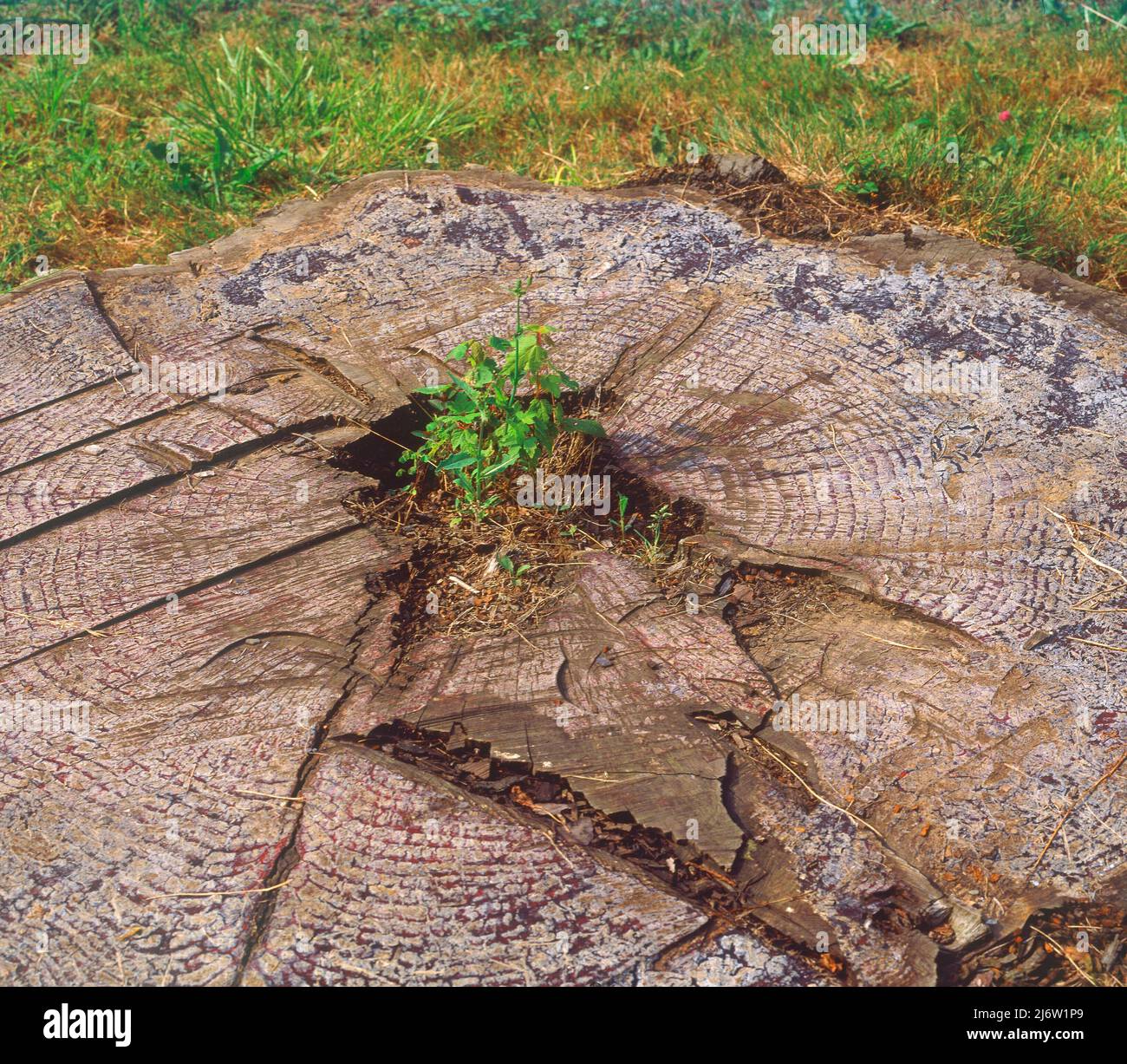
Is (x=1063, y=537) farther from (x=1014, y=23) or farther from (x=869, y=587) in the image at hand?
(x=1014, y=23)

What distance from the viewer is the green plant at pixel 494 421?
2588mm

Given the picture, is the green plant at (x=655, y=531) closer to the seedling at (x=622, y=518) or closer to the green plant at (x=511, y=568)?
the seedling at (x=622, y=518)

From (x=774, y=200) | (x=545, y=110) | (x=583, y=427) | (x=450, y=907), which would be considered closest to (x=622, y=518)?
(x=583, y=427)

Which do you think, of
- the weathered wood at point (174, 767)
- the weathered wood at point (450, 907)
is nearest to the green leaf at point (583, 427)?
the weathered wood at point (174, 767)

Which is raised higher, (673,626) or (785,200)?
(785,200)

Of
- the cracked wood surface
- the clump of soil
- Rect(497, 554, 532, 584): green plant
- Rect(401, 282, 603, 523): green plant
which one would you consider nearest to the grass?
the clump of soil

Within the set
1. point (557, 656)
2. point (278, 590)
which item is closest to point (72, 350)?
point (278, 590)

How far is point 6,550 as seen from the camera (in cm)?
255

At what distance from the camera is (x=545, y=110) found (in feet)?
17.1

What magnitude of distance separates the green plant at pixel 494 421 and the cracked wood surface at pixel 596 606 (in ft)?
0.70

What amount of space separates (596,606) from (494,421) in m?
0.61

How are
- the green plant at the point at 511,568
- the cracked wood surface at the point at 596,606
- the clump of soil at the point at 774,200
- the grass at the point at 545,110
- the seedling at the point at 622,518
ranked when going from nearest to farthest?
the cracked wood surface at the point at 596,606 < the green plant at the point at 511,568 < the seedling at the point at 622,518 < the clump of soil at the point at 774,200 < the grass at the point at 545,110

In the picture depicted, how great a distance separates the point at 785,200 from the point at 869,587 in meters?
1.61

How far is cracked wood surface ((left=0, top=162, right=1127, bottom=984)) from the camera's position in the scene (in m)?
1.96
